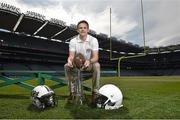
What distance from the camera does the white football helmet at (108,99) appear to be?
3535 mm

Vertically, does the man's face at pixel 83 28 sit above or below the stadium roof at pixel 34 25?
below

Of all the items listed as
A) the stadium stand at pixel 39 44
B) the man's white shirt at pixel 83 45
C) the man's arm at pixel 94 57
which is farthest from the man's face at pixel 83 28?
the stadium stand at pixel 39 44

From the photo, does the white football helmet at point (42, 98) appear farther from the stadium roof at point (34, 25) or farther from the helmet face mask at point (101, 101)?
the stadium roof at point (34, 25)

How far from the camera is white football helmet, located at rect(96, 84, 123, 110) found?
3.54 m

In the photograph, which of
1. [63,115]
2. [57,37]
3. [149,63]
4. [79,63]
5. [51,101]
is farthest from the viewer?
[149,63]

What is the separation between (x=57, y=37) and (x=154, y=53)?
106 ft

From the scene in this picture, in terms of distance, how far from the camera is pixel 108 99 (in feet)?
11.7

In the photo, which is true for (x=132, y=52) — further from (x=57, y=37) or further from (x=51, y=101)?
(x=51, y=101)

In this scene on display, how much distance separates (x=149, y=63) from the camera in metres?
66.1

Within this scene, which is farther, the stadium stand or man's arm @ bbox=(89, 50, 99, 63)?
the stadium stand

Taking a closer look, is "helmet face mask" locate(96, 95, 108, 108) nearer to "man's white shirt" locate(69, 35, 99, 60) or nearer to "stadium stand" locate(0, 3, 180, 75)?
"man's white shirt" locate(69, 35, 99, 60)

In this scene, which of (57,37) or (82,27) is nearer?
(82,27)

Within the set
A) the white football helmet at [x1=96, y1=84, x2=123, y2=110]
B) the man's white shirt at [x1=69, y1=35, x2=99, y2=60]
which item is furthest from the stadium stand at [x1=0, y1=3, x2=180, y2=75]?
the white football helmet at [x1=96, y1=84, x2=123, y2=110]

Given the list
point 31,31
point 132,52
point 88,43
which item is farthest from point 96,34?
point 88,43
